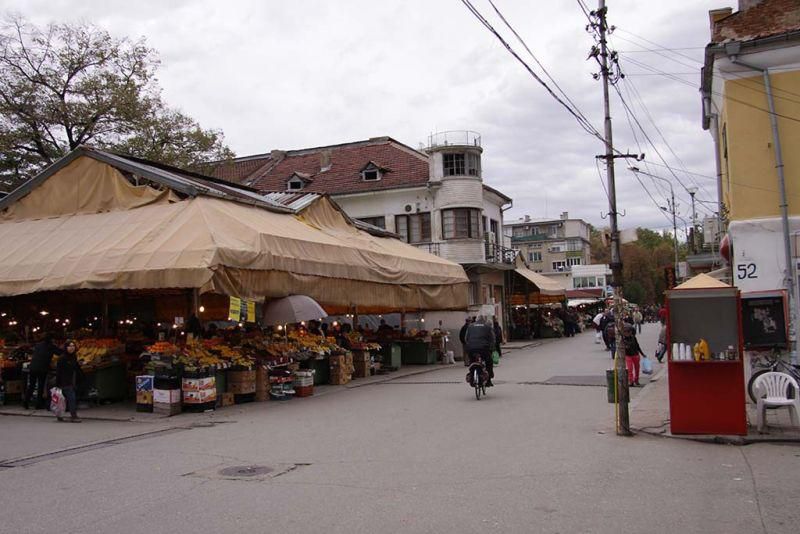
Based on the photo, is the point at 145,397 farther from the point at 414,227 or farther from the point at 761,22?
the point at 414,227

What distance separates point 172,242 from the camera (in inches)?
587

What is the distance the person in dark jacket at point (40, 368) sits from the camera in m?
15.0

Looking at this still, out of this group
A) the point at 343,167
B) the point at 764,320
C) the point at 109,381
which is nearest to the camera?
the point at 764,320

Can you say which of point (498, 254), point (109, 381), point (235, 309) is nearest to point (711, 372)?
point (235, 309)

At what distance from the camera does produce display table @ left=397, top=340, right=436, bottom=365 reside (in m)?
26.8

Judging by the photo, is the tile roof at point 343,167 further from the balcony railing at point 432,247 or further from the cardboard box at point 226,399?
the cardboard box at point 226,399

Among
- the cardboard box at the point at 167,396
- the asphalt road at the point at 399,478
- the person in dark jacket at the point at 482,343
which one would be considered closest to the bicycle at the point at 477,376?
the person in dark jacket at the point at 482,343

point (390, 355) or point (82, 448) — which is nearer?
point (82, 448)

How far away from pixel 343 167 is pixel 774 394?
33.6 m

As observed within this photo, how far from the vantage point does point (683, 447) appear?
9.70 meters

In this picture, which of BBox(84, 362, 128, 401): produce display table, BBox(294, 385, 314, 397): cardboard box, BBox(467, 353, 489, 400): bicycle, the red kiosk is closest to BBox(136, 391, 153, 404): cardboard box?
BBox(84, 362, 128, 401): produce display table

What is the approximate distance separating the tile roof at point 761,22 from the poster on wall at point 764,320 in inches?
223

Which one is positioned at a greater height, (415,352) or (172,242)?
(172,242)

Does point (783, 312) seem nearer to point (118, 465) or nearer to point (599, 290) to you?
point (118, 465)
